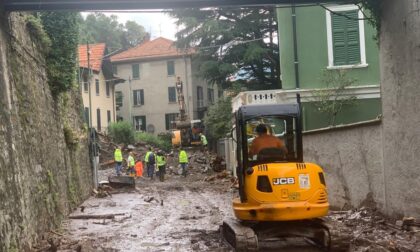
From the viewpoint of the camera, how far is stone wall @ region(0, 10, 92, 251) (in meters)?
8.99

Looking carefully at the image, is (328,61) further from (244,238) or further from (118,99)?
(118,99)

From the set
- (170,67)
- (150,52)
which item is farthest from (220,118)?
(150,52)

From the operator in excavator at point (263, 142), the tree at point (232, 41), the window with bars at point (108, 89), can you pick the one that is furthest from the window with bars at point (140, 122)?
the operator in excavator at point (263, 142)

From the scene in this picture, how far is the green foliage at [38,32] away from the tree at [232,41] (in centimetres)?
2224

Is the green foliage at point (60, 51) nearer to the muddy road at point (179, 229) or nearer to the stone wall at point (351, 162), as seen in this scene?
the muddy road at point (179, 229)

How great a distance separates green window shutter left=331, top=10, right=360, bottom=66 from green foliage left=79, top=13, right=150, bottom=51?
6110 centimetres

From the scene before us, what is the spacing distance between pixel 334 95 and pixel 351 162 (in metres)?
7.05

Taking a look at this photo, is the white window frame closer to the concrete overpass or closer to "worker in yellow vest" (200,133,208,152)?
the concrete overpass

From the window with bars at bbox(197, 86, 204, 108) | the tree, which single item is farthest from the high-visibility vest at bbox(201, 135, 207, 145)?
the window with bars at bbox(197, 86, 204, 108)

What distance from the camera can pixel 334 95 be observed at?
65.9ft

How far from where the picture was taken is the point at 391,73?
1113cm

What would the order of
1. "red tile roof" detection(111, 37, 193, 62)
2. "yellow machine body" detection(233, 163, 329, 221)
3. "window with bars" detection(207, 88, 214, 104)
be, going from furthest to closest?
"window with bars" detection(207, 88, 214, 104) < "red tile roof" detection(111, 37, 193, 62) < "yellow machine body" detection(233, 163, 329, 221)

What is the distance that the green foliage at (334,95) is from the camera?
19922 millimetres

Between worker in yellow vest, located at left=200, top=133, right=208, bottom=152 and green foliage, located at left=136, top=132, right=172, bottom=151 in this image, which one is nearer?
worker in yellow vest, located at left=200, top=133, right=208, bottom=152
